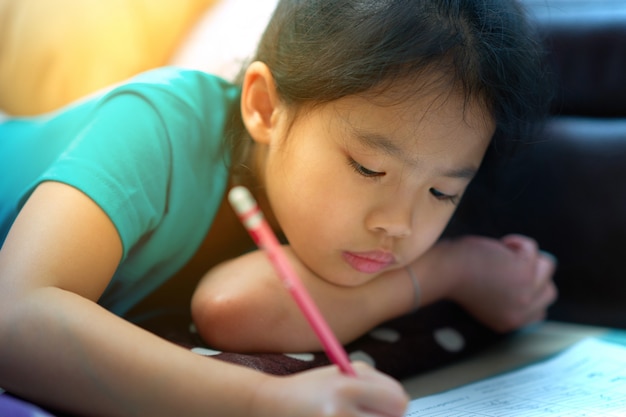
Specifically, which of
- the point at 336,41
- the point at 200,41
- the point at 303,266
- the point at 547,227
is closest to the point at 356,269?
the point at 303,266

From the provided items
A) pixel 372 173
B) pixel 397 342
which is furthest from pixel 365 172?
pixel 397 342

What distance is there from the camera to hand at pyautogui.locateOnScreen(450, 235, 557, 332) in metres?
0.98

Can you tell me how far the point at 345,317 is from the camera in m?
0.85

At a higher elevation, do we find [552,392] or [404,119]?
[404,119]

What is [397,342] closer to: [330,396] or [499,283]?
[499,283]

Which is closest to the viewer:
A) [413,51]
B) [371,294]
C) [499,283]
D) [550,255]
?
[413,51]

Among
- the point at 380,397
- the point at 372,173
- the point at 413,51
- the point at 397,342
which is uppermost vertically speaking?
the point at 413,51

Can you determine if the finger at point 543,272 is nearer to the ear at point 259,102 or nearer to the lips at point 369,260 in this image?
the lips at point 369,260

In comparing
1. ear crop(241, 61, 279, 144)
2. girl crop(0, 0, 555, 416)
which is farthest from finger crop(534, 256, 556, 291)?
ear crop(241, 61, 279, 144)

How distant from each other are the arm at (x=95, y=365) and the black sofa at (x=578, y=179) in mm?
508

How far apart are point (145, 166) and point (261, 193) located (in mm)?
149

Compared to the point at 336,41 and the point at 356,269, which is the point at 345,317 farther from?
the point at 336,41

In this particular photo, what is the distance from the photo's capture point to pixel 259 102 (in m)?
0.88

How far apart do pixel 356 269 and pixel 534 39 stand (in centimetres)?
30
